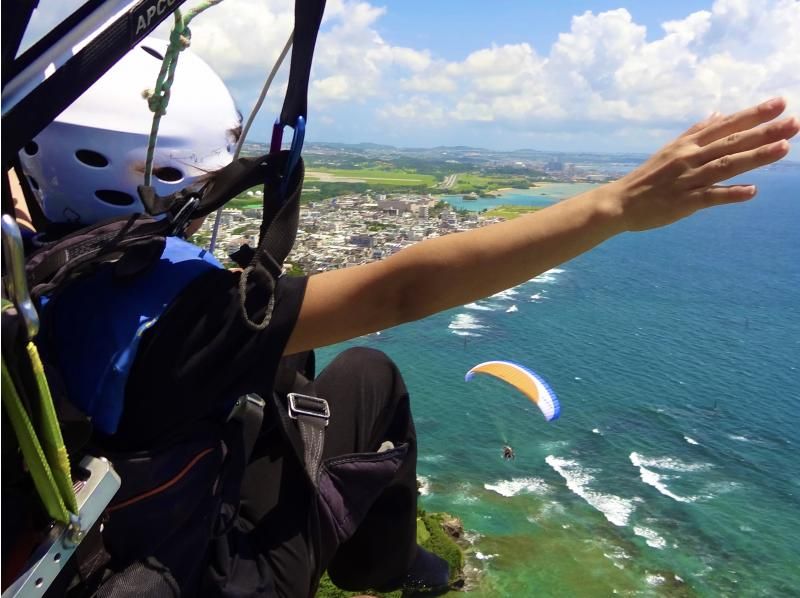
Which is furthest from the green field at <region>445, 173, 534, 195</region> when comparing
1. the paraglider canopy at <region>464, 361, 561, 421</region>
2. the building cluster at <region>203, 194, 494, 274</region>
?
the paraglider canopy at <region>464, 361, 561, 421</region>

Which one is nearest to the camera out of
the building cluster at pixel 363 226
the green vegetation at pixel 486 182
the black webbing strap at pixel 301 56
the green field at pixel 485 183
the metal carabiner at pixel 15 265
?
the metal carabiner at pixel 15 265

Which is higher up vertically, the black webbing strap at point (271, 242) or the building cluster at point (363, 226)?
the black webbing strap at point (271, 242)

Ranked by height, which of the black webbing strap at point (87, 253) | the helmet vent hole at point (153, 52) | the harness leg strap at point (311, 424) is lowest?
the harness leg strap at point (311, 424)

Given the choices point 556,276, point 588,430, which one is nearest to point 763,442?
point 588,430

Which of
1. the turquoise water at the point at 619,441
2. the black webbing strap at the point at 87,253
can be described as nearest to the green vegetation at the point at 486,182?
the turquoise water at the point at 619,441

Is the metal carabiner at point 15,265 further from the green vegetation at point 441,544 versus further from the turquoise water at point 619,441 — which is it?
the turquoise water at point 619,441

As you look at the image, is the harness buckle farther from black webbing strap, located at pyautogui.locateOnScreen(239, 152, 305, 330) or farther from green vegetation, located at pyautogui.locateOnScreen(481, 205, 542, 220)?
green vegetation, located at pyautogui.locateOnScreen(481, 205, 542, 220)
